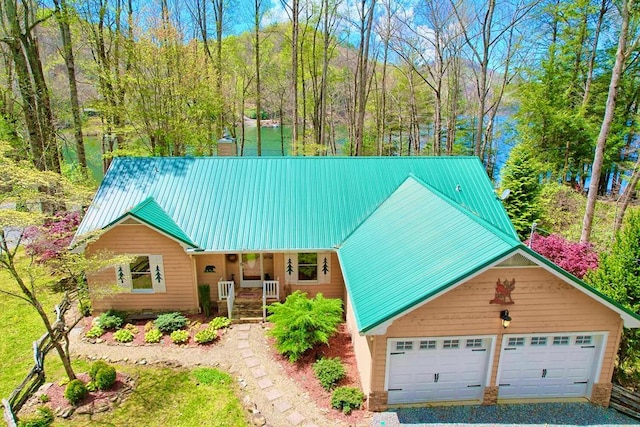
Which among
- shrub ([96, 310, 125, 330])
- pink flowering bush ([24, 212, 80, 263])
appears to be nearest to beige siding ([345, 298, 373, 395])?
shrub ([96, 310, 125, 330])

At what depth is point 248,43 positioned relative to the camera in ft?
119

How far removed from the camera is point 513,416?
934 cm

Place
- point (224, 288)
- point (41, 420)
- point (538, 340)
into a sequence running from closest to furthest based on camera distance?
point (41, 420) < point (538, 340) < point (224, 288)

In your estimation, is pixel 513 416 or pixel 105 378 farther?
pixel 105 378

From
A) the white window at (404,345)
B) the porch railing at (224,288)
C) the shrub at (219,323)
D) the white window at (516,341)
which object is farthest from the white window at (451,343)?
the porch railing at (224,288)

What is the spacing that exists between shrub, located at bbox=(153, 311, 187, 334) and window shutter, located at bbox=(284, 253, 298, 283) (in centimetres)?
386

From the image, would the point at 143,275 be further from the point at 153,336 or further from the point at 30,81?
the point at 30,81

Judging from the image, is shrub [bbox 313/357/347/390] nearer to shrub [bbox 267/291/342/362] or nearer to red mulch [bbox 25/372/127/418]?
shrub [bbox 267/291/342/362]

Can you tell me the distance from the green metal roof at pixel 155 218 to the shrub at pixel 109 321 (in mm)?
3256

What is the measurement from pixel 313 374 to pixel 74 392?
19.8 feet

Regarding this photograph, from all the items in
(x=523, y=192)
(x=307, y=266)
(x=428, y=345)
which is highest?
(x=523, y=192)

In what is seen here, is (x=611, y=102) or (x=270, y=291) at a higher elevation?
(x=611, y=102)

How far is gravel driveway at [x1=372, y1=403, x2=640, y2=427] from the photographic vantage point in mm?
9102

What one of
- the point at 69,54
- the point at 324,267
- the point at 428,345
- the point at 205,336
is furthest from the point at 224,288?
the point at 69,54
